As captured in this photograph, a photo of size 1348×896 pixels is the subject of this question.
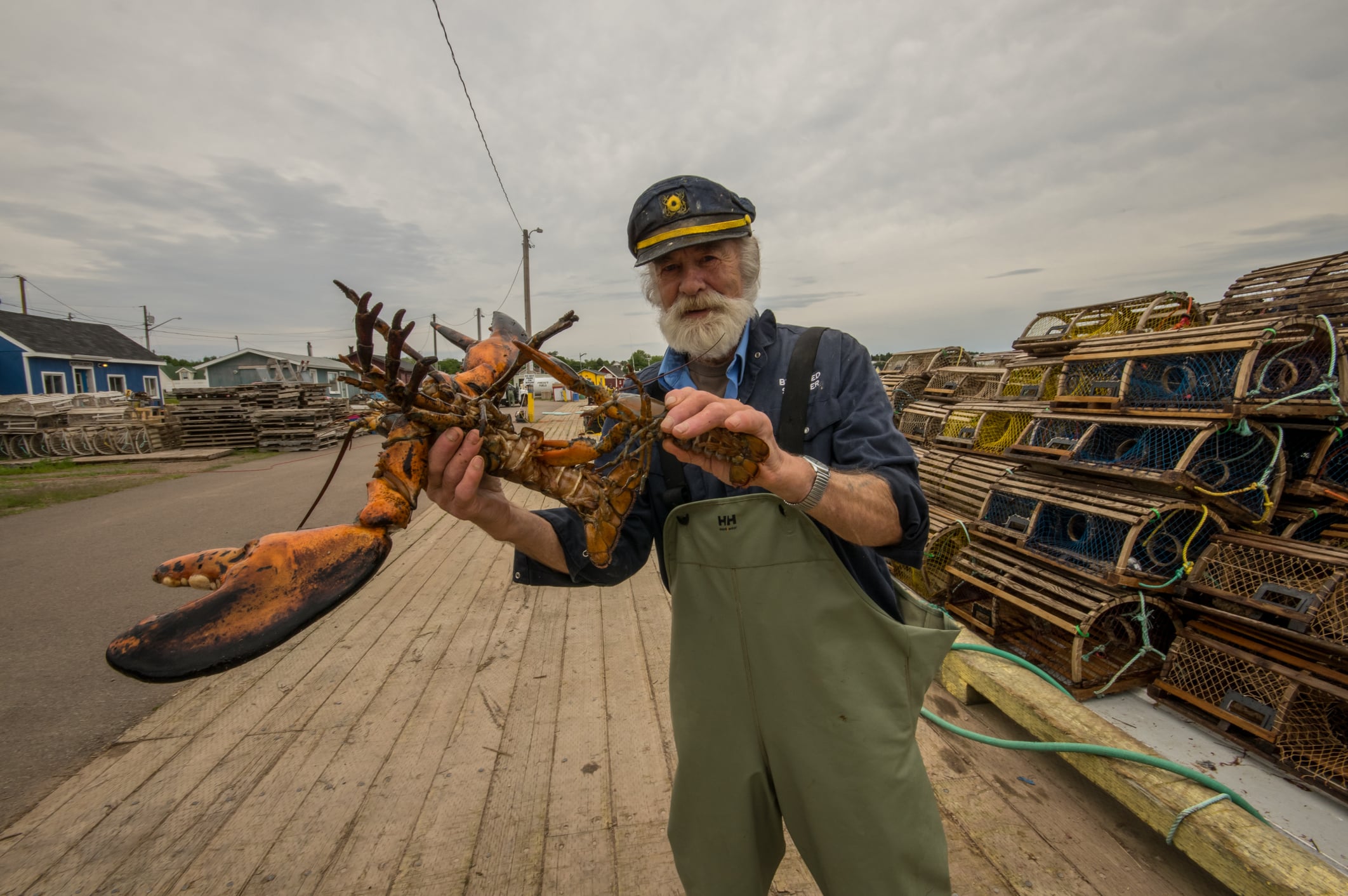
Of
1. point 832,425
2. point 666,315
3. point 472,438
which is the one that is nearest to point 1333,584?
point 832,425

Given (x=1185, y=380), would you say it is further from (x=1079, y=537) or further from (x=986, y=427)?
(x=986, y=427)

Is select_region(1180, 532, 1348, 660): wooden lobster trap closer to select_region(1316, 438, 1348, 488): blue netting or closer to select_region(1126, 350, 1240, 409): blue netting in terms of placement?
select_region(1316, 438, 1348, 488): blue netting

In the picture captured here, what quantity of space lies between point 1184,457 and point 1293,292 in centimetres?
278

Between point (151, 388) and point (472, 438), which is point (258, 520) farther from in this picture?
point (151, 388)

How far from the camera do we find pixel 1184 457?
4.09 metres

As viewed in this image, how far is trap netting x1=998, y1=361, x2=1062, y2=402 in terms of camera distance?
665 cm

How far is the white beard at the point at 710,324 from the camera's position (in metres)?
2.04

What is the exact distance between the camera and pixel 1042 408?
605cm

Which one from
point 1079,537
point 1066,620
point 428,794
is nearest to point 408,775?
point 428,794

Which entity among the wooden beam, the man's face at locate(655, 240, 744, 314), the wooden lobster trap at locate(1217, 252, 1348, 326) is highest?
the wooden lobster trap at locate(1217, 252, 1348, 326)

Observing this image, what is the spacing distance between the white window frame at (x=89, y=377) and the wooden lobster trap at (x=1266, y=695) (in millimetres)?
39066

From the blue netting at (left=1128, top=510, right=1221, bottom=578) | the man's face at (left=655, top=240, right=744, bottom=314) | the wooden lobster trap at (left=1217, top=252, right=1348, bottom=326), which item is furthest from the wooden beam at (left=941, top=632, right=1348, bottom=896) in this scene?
the wooden lobster trap at (left=1217, top=252, right=1348, bottom=326)

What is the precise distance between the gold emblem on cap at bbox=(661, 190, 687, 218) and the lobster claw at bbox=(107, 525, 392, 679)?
1401mm

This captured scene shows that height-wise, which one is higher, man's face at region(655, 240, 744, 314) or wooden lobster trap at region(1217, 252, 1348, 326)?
wooden lobster trap at region(1217, 252, 1348, 326)
